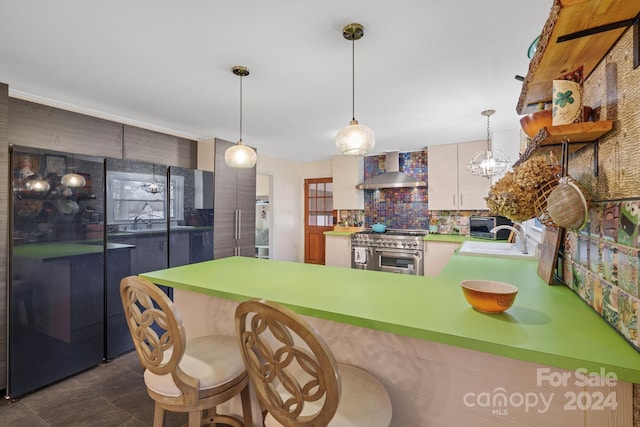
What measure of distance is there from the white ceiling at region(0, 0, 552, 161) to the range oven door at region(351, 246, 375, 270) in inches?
83.3

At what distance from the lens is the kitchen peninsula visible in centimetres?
82

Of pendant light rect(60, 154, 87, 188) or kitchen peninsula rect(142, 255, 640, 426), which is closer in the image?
kitchen peninsula rect(142, 255, 640, 426)

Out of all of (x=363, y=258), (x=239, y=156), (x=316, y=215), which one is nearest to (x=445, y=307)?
(x=239, y=156)

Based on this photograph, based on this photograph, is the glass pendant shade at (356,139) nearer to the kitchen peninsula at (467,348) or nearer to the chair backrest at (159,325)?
the kitchen peninsula at (467,348)

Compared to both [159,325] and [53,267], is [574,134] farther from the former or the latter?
[53,267]

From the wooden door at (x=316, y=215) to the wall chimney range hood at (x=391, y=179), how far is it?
3.35 feet

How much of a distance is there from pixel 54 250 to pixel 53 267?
127 millimetres

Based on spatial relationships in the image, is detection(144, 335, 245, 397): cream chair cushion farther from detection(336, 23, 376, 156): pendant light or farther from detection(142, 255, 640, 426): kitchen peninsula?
detection(336, 23, 376, 156): pendant light

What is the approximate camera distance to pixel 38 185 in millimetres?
2111

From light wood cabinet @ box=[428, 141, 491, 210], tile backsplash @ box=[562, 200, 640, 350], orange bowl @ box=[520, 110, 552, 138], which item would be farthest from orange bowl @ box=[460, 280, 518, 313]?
light wood cabinet @ box=[428, 141, 491, 210]

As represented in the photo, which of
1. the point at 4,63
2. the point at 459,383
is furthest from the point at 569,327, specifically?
the point at 4,63

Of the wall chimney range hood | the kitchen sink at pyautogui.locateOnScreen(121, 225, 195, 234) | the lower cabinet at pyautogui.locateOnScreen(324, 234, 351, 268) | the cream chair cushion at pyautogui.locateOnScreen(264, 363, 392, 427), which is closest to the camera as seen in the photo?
the cream chair cushion at pyautogui.locateOnScreen(264, 363, 392, 427)

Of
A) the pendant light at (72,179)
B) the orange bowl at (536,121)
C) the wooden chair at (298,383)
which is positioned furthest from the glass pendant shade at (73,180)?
the orange bowl at (536,121)

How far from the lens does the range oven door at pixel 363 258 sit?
4.55 meters
